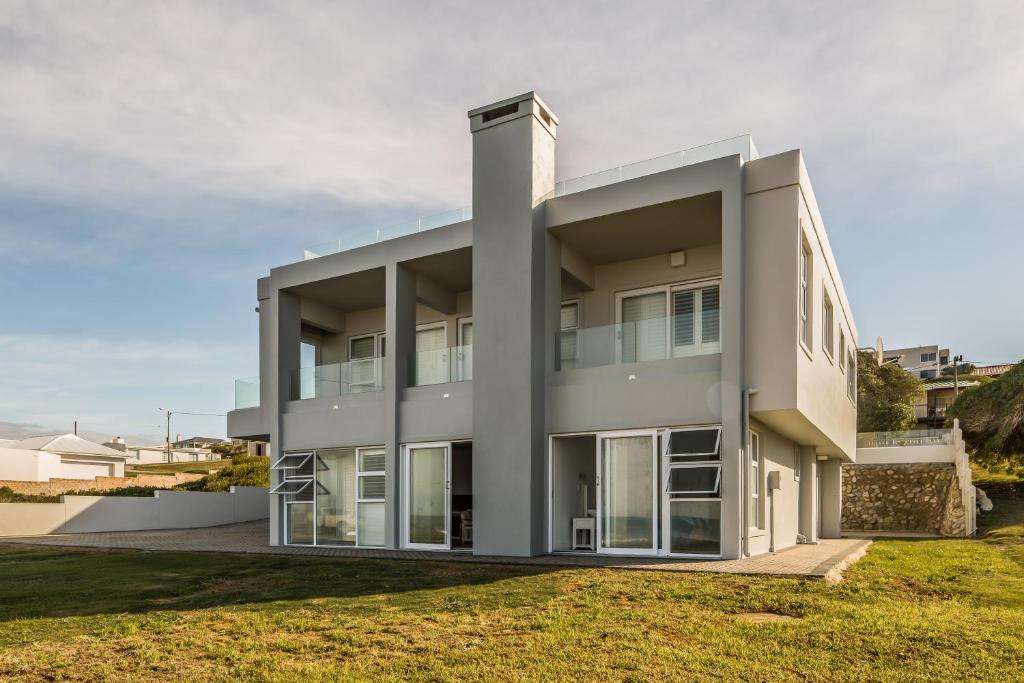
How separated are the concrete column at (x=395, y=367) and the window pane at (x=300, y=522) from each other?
2.32m

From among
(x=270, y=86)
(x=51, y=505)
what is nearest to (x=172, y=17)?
(x=270, y=86)

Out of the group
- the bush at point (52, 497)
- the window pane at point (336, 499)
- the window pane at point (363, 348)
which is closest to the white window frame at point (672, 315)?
the window pane at point (336, 499)

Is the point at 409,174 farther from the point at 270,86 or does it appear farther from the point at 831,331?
the point at 831,331

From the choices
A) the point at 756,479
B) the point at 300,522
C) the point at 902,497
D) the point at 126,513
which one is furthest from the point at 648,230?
the point at 126,513

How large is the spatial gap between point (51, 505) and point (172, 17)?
17.4 meters

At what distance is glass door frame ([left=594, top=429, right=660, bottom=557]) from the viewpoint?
12.9m

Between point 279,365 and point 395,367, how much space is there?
3.47 meters

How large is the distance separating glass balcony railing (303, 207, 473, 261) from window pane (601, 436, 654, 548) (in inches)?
207

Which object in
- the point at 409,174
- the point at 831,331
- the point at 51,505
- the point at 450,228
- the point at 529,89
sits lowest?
the point at 51,505

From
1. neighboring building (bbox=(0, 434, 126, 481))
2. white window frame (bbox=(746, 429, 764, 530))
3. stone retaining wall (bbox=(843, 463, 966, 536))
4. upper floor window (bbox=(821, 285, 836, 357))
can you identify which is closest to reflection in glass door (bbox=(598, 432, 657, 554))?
white window frame (bbox=(746, 429, 764, 530))

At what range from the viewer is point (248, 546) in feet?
56.3

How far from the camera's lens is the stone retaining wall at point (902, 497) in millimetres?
23505

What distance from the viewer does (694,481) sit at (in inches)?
496

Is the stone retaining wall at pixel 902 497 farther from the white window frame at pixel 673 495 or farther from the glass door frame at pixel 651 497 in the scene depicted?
the glass door frame at pixel 651 497
